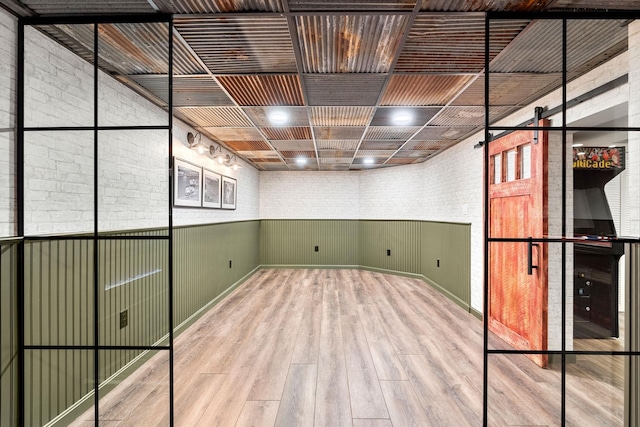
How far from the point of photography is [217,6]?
1.71 metres

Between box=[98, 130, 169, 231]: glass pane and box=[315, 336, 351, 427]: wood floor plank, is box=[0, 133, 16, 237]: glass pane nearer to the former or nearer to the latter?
box=[98, 130, 169, 231]: glass pane

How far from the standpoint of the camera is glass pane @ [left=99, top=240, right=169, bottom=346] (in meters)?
2.46

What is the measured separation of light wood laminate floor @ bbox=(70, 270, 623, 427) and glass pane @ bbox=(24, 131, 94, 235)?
1.41m

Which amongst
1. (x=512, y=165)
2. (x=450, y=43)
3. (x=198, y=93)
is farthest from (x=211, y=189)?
(x=512, y=165)

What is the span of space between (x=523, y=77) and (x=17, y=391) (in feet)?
13.9

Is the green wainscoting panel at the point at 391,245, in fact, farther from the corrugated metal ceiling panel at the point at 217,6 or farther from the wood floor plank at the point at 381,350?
the corrugated metal ceiling panel at the point at 217,6

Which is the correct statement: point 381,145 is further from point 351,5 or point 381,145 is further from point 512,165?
point 351,5

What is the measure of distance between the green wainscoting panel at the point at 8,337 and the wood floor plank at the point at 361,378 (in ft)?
6.86

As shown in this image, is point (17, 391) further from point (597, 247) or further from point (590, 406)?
point (597, 247)

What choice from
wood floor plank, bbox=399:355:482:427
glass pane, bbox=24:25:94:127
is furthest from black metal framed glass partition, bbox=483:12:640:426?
glass pane, bbox=24:25:94:127

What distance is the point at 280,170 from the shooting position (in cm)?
742

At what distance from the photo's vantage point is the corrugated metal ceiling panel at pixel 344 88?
2530 mm

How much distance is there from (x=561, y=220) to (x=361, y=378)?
2.35 metres

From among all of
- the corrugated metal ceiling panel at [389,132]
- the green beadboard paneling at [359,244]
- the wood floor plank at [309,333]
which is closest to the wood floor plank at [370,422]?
the wood floor plank at [309,333]
